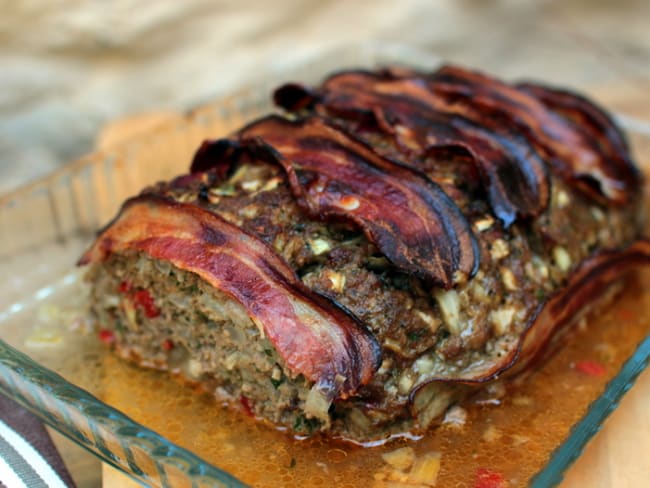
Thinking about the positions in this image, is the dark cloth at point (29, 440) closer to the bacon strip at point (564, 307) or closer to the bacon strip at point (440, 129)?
the bacon strip at point (564, 307)

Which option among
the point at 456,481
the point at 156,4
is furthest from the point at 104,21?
the point at 456,481

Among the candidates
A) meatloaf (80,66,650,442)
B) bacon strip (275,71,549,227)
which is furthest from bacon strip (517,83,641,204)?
bacon strip (275,71,549,227)

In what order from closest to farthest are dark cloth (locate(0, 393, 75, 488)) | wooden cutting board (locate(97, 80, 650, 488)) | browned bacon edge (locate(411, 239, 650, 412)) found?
wooden cutting board (locate(97, 80, 650, 488)) < dark cloth (locate(0, 393, 75, 488)) < browned bacon edge (locate(411, 239, 650, 412))

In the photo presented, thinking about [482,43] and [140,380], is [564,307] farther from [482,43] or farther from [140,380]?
[482,43]

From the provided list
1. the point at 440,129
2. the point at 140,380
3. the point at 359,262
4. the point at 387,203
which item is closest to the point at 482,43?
the point at 440,129

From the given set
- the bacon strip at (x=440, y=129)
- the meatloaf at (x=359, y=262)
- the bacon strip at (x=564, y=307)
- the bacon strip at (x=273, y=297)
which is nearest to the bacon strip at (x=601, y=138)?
the meatloaf at (x=359, y=262)

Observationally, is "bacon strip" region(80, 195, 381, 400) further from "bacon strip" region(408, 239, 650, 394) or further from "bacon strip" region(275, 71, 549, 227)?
"bacon strip" region(275, 71, 549, 227)
